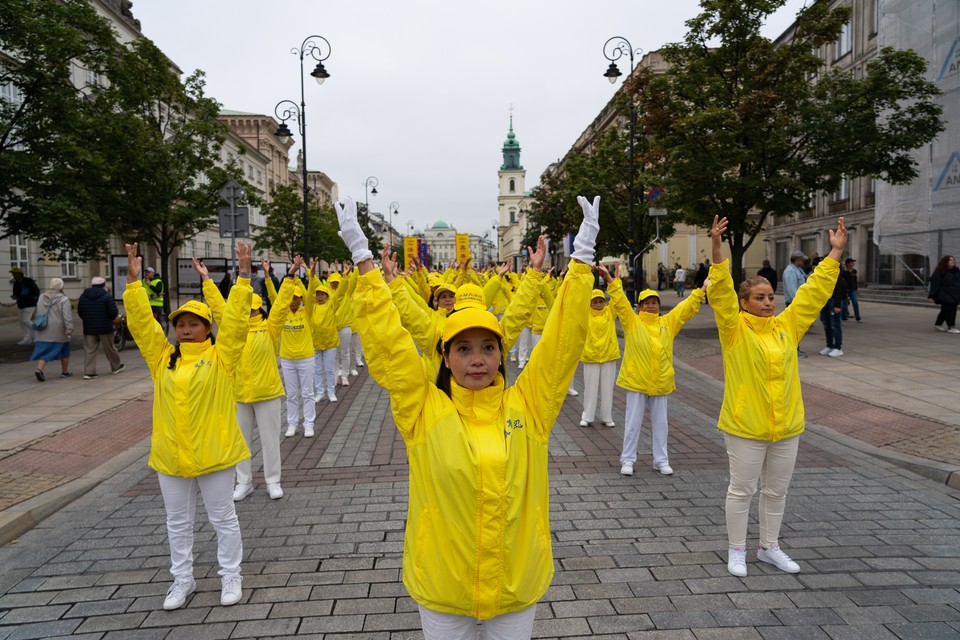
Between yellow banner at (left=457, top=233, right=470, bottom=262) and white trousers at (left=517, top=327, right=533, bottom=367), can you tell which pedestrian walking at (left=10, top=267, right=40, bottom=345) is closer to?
white trousers at (left=517, top=327, right=533, bottom=367)

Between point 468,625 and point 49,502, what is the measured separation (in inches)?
197

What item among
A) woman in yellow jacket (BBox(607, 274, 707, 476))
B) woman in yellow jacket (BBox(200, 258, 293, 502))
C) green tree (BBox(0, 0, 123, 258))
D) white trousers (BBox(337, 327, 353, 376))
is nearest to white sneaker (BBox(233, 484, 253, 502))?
woman in yellow jacket (BBox(200, 258, 293, 502))

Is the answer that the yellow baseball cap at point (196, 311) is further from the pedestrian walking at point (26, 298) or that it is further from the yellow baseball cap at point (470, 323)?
the pedestrian walking at point (26, 298)

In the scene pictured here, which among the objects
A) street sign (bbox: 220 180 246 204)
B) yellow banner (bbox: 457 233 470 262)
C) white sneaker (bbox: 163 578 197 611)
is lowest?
white sneaker (bbox: 163 578 197 611)

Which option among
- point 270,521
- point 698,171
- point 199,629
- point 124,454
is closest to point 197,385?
point 199,629

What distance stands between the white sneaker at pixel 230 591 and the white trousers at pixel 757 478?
339cm

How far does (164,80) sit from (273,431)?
1883cm

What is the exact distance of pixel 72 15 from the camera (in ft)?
48.8

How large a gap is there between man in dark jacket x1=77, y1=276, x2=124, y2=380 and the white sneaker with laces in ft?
28.7

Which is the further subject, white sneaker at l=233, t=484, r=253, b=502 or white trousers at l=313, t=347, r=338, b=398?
white trousers at l=313, t=347, r=338, b=398

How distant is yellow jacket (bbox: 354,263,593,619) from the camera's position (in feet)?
7.48

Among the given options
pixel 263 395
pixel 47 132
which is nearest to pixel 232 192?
pixel 47 132

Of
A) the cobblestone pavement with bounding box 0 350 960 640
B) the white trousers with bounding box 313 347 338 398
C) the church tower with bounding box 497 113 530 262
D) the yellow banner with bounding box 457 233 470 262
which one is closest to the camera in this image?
the cobblestone pavement with bounding box 0 350 960 640

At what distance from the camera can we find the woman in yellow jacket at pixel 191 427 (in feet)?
12.7
